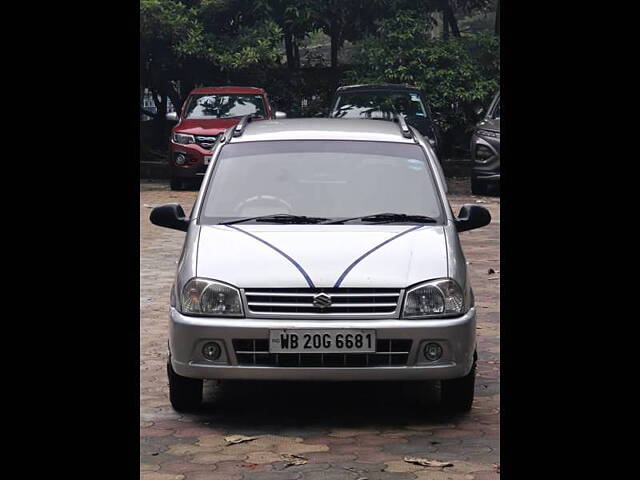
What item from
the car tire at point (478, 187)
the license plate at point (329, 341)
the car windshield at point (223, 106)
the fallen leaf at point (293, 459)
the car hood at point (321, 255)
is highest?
the car hood at point (321, 255)

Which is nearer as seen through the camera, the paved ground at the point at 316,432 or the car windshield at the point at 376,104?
the paved ground at the point at 316,432

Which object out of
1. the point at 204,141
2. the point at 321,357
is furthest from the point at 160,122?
the point at 321,357

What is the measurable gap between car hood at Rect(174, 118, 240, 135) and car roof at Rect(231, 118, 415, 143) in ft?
47.0

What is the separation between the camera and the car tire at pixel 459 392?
6.93 meters

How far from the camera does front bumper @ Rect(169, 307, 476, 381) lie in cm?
A: 652

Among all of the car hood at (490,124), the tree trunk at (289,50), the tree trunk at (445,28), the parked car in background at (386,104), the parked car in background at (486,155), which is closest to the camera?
the parked car in background at (486,155)

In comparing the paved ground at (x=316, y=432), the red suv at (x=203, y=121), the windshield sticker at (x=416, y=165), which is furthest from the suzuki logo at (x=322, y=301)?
the red suv at (x=203, y=121)

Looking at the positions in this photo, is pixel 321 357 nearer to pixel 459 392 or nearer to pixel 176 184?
pixel 459 392

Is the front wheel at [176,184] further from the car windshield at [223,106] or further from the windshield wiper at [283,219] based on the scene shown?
the windshield wiper at [283,219]

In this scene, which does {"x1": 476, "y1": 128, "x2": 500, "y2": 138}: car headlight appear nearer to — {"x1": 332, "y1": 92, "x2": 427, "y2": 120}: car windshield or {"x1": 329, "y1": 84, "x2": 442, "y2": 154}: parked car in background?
{"x1": 329, "y1": 84, "x2": 442, "y2": 154}: parked car in background

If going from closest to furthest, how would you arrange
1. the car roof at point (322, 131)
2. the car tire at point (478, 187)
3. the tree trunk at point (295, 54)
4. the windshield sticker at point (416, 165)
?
the windshield sticker at point (416, 165) < the car roof at point (322, 131) < the car tire at point (478, 187) < the tree trunk at point (295, 54)
